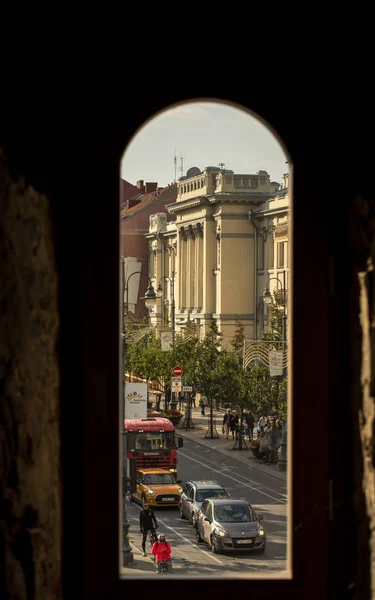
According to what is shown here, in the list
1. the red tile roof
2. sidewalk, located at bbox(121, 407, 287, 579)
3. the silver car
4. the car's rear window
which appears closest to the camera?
sidewalk, located at bbox(121, 407, 287, 579)

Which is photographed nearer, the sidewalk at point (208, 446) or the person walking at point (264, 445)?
the sidewalk at point (208, 446)

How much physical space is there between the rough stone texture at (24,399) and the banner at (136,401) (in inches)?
676

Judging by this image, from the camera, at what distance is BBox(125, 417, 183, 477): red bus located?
25766 millimetres

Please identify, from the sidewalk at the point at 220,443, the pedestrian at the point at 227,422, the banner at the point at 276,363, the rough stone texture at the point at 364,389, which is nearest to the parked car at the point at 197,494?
the banner at the point at 276,363

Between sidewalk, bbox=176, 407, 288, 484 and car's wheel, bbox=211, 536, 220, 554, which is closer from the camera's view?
car's wheel, bbox=211, 536, 220, 554

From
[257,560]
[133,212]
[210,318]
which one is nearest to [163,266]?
[133,212]

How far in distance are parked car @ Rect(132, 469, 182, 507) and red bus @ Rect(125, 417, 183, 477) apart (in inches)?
69.9

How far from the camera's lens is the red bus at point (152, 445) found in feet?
84.5

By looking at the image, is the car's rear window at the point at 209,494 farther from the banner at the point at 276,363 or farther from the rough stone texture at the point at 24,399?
the rough stone texture at the point at 24,399

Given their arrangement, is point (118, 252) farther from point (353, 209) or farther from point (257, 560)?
point (257, 560)

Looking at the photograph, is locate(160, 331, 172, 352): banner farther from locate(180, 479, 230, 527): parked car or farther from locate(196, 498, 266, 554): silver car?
locate(196, 498, 266, 554): silver car

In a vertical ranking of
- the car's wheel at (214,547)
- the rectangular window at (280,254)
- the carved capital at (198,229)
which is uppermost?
the carved capital at (198,229)

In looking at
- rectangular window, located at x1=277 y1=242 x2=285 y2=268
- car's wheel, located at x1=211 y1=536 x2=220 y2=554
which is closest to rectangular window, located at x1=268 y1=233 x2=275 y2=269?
rectangular window, located at x1=277 y1=242 x2=285 y2=268

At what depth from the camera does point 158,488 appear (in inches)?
924
